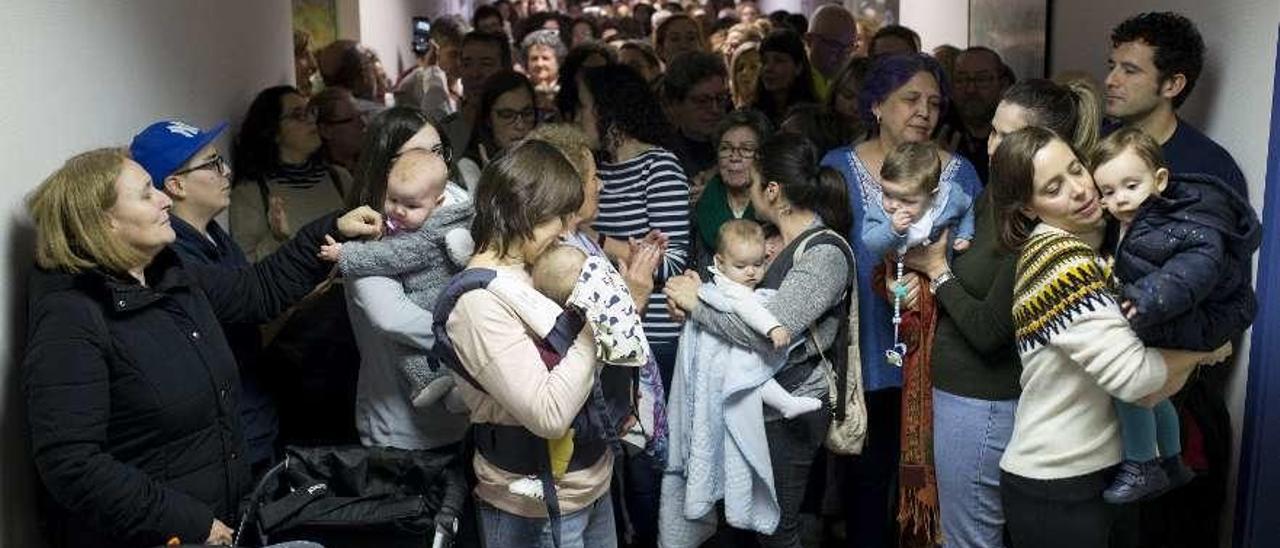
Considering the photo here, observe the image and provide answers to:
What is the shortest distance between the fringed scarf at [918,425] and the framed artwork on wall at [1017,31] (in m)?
2.45

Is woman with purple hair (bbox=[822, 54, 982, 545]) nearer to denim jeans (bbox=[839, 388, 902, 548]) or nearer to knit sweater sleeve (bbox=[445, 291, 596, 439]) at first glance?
denim jeans (bbox=[839, 388, 902, 548])

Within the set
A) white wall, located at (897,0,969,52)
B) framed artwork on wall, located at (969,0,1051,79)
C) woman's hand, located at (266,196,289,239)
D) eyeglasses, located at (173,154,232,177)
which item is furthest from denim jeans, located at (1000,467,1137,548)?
white wall, located at (897,0,969,52)

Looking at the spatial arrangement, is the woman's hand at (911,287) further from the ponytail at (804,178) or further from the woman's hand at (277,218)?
the woman's hand at (277,218)

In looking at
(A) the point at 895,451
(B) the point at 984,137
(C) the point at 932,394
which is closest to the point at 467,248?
(C) the point at 932,394

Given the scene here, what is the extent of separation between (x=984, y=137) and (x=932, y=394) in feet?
6.47

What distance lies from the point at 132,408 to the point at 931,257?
76.0 inches

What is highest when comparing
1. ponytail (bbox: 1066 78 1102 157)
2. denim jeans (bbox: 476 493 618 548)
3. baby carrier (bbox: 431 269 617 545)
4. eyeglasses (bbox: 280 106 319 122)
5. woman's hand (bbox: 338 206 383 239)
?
ponytail (bbox: 1066 78 1102 157)

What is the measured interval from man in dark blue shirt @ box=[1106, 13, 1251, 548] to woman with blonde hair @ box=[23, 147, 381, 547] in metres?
2.49

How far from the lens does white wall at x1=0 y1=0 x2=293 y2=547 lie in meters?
2.39

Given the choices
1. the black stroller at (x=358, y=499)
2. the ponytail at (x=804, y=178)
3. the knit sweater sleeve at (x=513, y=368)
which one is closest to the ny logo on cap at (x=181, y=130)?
the black stroller at (x=358, y=499)

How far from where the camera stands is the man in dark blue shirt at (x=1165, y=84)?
3.33 meters

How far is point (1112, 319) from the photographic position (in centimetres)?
250

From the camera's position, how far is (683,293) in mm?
3305

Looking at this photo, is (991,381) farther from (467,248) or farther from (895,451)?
(467,248)
